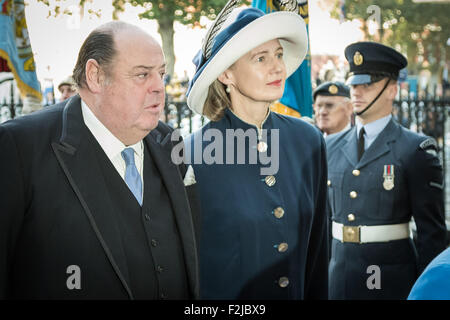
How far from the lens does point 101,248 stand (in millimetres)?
1854

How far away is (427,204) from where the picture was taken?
3.74m

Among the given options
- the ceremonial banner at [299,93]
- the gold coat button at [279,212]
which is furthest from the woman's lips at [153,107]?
the ceremonial banner at [299,93]

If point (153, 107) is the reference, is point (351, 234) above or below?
below

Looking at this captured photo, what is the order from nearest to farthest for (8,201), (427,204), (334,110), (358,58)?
(8,201) → (427,204) → (358,58) → (334,110)

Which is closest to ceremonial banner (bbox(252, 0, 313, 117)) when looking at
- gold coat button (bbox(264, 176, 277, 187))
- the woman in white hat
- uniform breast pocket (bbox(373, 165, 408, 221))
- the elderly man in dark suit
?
uniform breast pocket (bbox(373, 165, 408, 221))

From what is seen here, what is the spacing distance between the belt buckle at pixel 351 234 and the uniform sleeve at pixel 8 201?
2.75 m

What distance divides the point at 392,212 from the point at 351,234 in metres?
0.34

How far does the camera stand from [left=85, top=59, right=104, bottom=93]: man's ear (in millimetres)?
2016

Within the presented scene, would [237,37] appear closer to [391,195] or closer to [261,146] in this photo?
[261,146]

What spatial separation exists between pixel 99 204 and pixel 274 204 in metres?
0.93

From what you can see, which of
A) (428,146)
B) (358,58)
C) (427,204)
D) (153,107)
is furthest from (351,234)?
(153,107)

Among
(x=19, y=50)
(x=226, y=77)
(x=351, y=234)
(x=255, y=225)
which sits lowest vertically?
(x=351, y=234)

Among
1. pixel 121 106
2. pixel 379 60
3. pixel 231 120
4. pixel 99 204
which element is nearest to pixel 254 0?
pixel 379 60
